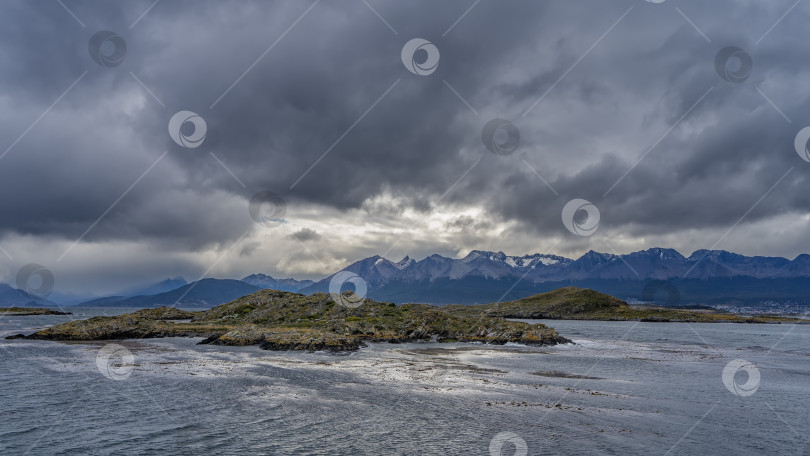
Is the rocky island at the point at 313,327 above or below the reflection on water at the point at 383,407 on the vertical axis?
above

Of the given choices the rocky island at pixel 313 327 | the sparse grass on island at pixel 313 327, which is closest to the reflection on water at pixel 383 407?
the rocky island at pixel 313 327

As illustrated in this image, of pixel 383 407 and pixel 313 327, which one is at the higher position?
pixel 313 327

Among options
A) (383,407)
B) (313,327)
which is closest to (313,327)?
(313,327)

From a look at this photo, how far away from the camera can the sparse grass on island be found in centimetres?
10025

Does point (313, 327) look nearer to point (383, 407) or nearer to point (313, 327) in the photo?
point (313, 327)

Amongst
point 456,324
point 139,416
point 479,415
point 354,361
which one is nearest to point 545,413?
point 479,415

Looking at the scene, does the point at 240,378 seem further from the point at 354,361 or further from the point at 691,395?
the point at 691,395

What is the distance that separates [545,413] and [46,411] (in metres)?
43.8

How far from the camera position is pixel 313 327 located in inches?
4899

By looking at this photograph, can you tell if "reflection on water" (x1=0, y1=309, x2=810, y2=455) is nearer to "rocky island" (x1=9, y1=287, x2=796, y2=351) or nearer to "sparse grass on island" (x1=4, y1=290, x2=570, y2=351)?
"rocky island" (x1=9, y1=287, x2=796, y2=351)

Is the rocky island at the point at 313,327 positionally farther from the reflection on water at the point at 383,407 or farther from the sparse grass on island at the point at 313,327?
the reflection on water at the point at 383,407

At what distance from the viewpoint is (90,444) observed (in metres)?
27.9

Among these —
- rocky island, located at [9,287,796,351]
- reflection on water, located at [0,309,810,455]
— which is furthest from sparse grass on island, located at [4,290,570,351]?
reflection on water, located at [0,309,810,455]

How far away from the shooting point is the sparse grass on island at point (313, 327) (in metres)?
100
